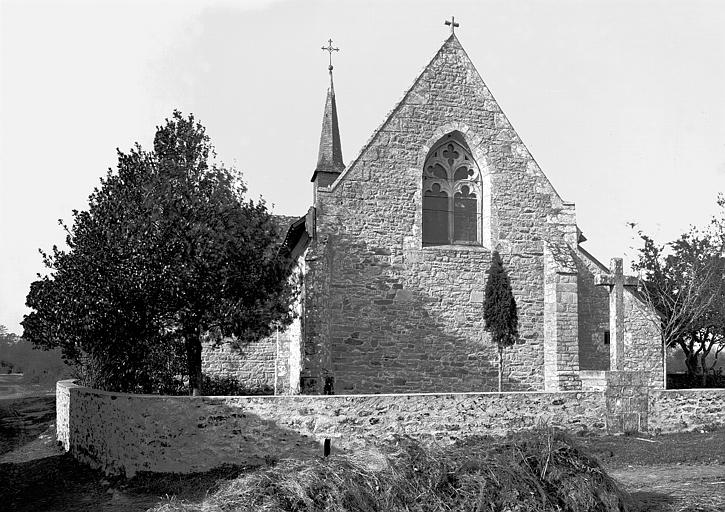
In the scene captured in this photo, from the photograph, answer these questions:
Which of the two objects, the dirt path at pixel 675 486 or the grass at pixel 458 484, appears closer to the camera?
the grass at pixel 458 484

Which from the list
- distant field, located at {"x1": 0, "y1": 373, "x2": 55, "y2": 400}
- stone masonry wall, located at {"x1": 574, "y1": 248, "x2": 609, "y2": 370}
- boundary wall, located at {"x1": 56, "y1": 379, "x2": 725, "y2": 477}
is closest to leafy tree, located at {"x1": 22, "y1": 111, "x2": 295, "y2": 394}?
boundary wall, located at {"x1": 56, "y1": 379, "x2": 725, "y2": 477}

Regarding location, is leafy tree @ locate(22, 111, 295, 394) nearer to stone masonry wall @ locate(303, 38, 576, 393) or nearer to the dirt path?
stone masonry wall @ locate(303, 38, 576, 393)

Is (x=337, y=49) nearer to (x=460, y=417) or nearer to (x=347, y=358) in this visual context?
(x=347, y=358)

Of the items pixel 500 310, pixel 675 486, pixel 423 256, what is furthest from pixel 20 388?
pixel 675 486

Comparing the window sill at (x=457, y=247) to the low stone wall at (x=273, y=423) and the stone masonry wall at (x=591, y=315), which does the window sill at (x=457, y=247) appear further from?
the low stone wall at (x=273, y=423)

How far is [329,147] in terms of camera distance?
3103 centimetres

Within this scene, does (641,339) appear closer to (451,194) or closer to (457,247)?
(457,247)

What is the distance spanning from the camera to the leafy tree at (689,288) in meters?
26.1

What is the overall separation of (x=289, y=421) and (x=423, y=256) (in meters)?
8.90

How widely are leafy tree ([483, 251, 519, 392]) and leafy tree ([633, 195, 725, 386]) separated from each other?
280 inches

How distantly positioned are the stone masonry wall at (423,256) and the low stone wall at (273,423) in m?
5.90

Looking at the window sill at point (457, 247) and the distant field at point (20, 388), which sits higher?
the window sill at point (457, 247)

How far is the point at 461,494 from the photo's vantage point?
6.74 meters

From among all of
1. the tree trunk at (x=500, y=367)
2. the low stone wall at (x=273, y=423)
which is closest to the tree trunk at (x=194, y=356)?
the low stone wall at (x=273, y=423)
